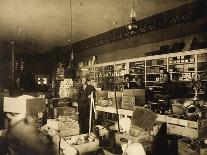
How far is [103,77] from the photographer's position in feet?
24.4

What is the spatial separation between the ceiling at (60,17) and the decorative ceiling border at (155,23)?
0.69ft

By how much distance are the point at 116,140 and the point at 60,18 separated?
10.9 ft

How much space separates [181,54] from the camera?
217 inches

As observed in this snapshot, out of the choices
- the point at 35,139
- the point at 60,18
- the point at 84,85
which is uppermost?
the point at 60,18

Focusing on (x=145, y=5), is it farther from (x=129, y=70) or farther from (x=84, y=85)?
(x=129, y=70)

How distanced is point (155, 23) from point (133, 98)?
93.3 inches

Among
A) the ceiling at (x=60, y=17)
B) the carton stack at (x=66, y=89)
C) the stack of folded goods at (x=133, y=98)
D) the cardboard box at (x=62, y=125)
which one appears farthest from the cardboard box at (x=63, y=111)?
the carton stack at (x=66, y=89)

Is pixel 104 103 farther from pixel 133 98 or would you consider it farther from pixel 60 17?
pixel 60 17

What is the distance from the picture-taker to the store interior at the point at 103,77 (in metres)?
2.52

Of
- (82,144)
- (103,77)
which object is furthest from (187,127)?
(103,77)

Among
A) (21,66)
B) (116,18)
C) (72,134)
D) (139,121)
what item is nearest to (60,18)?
(116,18)

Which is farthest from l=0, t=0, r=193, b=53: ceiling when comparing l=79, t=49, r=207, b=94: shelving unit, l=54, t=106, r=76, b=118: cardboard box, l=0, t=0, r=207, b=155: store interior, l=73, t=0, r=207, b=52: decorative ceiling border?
l=54, t=106, r=76, b=118: cardboard box

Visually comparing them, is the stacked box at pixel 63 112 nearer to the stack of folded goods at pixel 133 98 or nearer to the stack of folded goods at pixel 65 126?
the stack of folded goods at pixel 65 126

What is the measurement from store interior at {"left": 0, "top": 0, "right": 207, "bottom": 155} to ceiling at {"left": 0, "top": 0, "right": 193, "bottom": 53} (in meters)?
0.02
